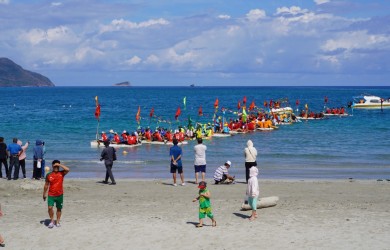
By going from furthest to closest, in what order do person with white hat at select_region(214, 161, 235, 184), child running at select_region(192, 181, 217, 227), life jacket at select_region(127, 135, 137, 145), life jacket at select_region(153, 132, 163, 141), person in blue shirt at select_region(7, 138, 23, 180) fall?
life jacket at select_region(153, 132, 163, 141)
life jacket at select_region(127, 135, 137, 145)
person with white hat at select_region(214, 161, 235, 184)
person in blue shirt at select_region(7, 138, 23, 180)
child running at select_region(192, 181, 217, 227)

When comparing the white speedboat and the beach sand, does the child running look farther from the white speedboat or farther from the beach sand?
the white speedboat

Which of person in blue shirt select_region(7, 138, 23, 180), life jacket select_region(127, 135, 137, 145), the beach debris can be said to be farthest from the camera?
life jacket select_region(127, 135, 137, 145)

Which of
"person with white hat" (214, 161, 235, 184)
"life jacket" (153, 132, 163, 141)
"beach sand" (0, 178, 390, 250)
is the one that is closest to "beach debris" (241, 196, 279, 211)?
"beach sand" (0, 178, 390, 250)

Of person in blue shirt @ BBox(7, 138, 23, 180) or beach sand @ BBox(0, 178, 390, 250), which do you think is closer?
beach sand @ BBox(0, 178, 390, 250)

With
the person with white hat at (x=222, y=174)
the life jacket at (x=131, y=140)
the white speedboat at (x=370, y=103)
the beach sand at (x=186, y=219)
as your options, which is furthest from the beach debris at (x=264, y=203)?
the white speedboat at (x=370, y=103)

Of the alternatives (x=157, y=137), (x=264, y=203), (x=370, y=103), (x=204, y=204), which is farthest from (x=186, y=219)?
(x=370, y=103)

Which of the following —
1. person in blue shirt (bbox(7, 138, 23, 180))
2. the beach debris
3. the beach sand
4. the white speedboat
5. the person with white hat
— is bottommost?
the beach sand

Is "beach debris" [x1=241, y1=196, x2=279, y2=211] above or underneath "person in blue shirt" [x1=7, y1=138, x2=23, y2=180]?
underneath

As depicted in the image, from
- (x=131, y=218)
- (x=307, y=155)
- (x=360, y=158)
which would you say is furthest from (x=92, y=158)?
(x=131, y=218)

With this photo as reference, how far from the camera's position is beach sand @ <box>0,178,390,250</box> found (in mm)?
11416

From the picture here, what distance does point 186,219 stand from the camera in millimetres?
13383

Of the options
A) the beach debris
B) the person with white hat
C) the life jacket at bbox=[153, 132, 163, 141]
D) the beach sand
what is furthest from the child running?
the life jacket at bbox=[153, 132, 163, 141]

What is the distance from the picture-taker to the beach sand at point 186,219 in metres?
11.4

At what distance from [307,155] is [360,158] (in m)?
2.65
